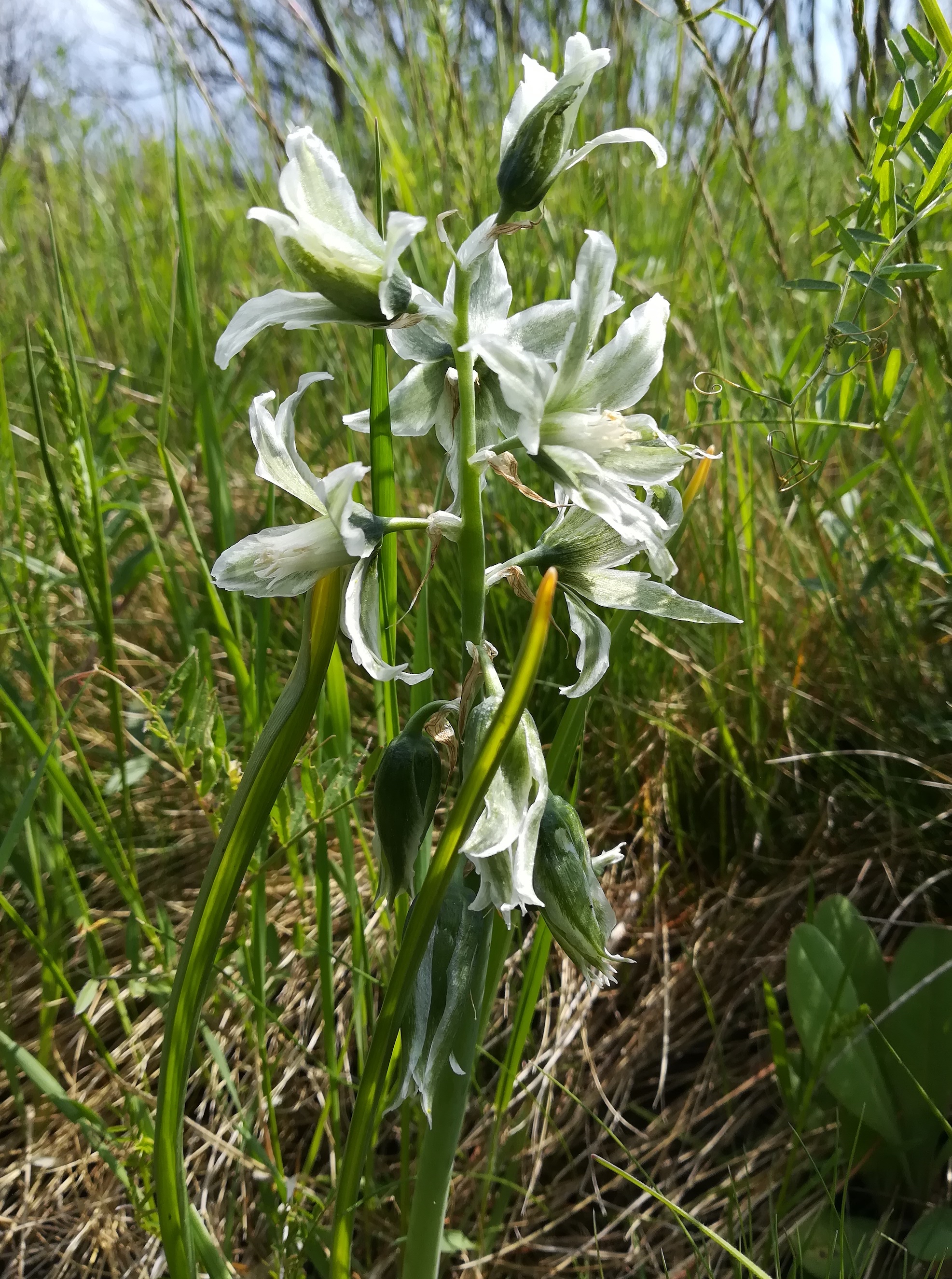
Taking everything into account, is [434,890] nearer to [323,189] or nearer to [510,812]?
[510,812]

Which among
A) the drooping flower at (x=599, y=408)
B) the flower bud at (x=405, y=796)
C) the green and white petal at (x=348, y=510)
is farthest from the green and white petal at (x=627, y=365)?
the flower bud at (x=405, y=796)

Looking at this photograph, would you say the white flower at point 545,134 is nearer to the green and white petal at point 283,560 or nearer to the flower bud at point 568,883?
the green and white petal at point 283,560

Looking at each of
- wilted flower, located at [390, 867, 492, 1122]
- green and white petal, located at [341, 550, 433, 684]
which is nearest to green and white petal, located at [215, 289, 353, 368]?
green and white petal, located at [341, 550, 433, 684]

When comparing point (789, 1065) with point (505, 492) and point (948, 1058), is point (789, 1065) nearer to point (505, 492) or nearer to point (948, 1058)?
point (948, 1058)

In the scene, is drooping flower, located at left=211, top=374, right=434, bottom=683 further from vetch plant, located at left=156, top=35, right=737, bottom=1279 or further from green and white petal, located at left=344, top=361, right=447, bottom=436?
green and white petal, located at left=344, top=361, right=447, bottom=436

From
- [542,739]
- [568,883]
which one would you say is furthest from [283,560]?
[542,739]

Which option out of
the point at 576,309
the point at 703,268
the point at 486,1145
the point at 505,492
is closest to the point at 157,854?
the point at 486,1145
